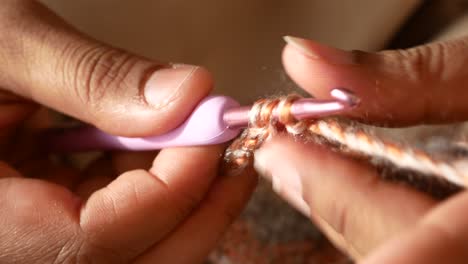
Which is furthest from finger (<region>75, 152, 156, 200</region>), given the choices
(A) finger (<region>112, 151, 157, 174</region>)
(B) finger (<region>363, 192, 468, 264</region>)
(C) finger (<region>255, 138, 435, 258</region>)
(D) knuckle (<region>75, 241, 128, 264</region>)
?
(B) finger (<region>363, 192, 468, 264</region>)

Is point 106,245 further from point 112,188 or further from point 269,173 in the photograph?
point 269,173

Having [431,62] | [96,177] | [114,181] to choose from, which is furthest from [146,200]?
[431,62]

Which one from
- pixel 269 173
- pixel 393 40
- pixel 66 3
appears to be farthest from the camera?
pixel 393 40

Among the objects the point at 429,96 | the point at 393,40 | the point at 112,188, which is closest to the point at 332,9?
the point at 393,40

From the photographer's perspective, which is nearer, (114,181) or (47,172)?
(114,181)

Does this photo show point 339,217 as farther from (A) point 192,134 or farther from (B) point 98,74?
(B) point 98,74

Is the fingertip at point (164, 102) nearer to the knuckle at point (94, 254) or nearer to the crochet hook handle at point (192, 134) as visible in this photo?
the crochet hook handle at point (192, 134)
